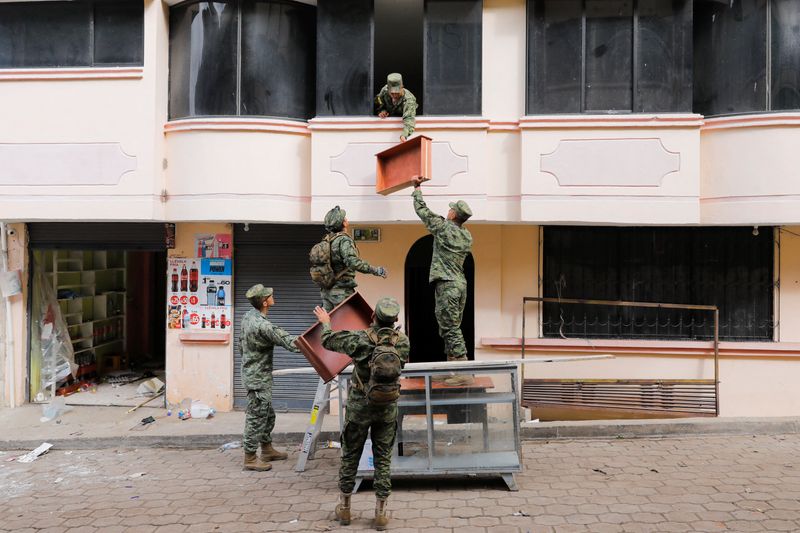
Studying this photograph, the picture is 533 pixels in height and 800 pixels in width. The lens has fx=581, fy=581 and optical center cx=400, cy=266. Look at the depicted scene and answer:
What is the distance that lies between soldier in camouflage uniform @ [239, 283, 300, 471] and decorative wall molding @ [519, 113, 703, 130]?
4012 millimetres

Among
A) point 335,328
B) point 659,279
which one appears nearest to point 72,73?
point 335,328

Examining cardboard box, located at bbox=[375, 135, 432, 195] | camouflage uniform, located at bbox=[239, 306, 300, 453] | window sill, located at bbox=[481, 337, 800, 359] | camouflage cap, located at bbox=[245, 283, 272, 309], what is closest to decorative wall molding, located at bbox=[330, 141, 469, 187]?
cardboard box, located at bbox=[375, 135, 432, 195]

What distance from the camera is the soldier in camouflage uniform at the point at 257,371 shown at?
6.15 meters

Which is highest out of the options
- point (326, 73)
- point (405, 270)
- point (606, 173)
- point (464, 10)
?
point (464, 10)

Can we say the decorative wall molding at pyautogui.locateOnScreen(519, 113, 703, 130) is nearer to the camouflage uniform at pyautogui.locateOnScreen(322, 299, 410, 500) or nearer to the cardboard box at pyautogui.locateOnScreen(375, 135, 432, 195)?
the cardboard box at pyautogui.locateOnScreen(375, 135, 432, 195)

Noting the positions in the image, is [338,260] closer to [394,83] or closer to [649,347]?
[394,83]

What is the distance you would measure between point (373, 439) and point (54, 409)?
569 cm

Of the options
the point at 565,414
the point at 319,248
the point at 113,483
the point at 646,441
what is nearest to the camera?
the point at 113,483

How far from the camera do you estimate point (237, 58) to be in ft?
25.3

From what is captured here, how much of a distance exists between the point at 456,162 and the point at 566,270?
2298 mm

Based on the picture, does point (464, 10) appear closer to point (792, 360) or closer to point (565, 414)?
point (565, 414)

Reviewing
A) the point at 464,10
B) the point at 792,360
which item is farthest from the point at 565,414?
the point at 464,10

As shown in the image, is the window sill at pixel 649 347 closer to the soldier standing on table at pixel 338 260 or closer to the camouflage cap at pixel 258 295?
the soldier standing on table at pixel 338 260

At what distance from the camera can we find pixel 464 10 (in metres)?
7.59
